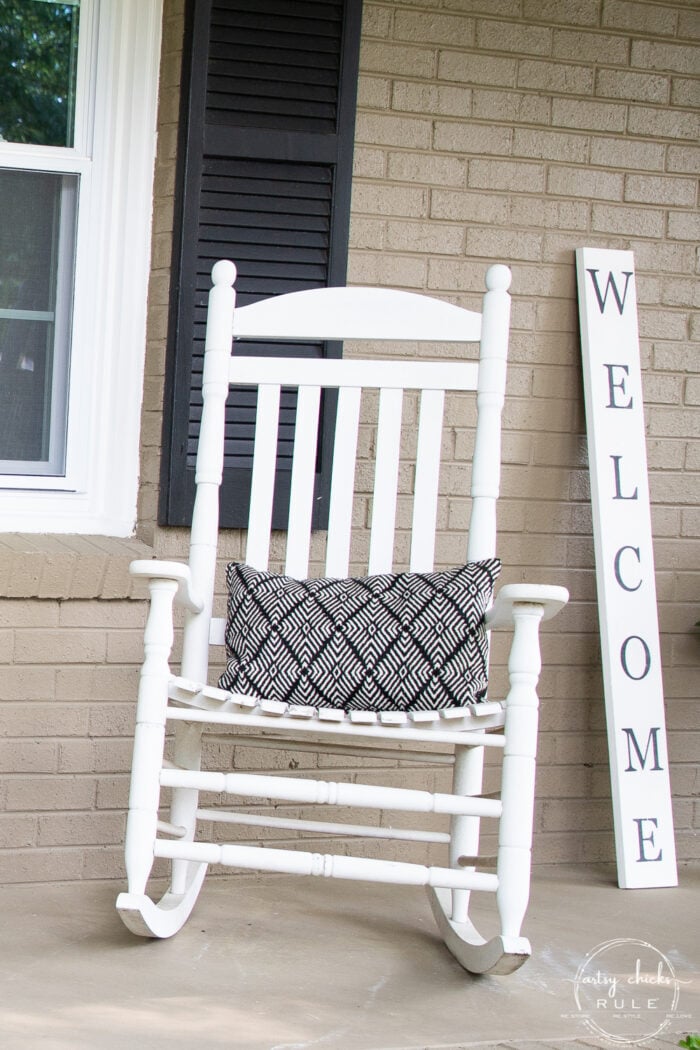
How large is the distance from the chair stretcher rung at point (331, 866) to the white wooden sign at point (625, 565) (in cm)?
79

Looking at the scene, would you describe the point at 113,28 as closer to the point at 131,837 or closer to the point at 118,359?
the point at 118,359

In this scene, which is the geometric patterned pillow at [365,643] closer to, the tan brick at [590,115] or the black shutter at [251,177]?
the black shutter at [251,177]

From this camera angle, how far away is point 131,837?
1789 mm

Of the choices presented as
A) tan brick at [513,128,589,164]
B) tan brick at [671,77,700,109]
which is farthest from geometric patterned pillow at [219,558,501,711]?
tan brick at [671,77,700,109]

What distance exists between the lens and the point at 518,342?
2.57 m

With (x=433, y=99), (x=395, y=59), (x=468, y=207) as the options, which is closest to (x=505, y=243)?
(x=468, y=207)

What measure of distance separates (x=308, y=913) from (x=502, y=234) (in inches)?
56.1

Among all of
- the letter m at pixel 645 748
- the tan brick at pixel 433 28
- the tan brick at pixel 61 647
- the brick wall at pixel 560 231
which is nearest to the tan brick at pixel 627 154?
the brick wall at pixel 560 231

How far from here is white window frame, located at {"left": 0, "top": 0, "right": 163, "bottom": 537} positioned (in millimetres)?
2416

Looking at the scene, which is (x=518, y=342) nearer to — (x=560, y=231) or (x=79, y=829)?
(x=560, y=231)

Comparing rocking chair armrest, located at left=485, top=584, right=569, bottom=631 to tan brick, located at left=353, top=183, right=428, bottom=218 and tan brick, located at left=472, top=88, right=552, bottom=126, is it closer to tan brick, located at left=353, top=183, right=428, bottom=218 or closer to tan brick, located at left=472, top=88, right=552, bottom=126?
tan brick, located at left=353, top=183, right=428, bottom=218

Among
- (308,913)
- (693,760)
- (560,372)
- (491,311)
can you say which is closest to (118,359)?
(491,311)

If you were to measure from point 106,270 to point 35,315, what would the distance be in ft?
0.56

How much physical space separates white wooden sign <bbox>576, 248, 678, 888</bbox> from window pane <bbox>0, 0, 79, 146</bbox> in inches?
43.8
